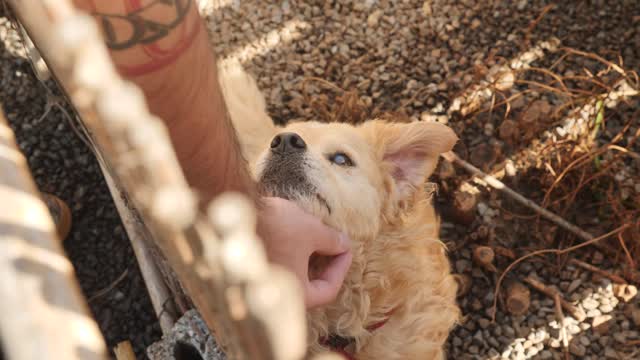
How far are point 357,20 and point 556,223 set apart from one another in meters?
1.32

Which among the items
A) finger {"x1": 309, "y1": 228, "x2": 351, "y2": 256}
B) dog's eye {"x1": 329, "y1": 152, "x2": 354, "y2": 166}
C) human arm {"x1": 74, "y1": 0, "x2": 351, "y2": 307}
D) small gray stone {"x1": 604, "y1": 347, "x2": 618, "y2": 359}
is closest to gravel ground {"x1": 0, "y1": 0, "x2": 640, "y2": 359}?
small gray stone {"x1": 604, "y1": 347, "x2": 618, "y2": 359}

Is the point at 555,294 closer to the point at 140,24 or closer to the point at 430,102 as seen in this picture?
the point at 430,102

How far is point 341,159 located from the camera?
1.66 m

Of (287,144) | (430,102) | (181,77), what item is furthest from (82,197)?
(181,77)

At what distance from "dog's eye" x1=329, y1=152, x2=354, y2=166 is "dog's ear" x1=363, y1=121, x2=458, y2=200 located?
0.43 feet

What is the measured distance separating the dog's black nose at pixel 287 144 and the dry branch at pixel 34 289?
115cm

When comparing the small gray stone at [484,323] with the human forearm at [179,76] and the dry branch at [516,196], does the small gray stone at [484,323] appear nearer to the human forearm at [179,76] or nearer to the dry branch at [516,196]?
the dry branch at [516,196]

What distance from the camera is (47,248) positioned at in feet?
1.32

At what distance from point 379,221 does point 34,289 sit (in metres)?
1.38

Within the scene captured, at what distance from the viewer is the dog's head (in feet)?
5.06

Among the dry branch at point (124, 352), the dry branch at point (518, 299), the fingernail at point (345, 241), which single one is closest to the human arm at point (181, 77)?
the fingernail at point (345, 241)

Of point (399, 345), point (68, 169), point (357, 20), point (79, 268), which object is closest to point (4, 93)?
point (68, 169)

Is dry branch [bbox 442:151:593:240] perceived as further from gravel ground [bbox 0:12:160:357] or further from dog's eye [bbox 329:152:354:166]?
Answer: gravel ground [bbox 0:12:160:357]

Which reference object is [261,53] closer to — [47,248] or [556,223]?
[556,223]
